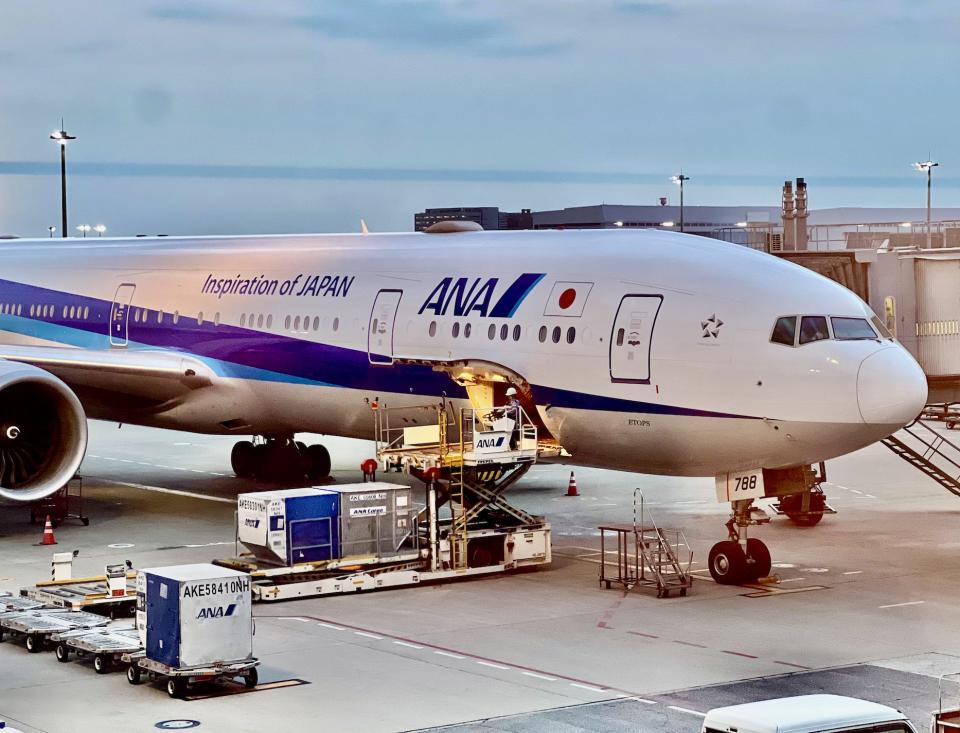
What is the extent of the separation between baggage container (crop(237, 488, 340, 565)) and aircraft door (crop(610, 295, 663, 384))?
3980 millimetres

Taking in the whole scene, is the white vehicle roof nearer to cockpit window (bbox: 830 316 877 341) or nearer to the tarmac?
the tarmac

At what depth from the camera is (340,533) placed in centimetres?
2047

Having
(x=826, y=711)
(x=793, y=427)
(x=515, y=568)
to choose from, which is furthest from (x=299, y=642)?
(x=826, y=711)

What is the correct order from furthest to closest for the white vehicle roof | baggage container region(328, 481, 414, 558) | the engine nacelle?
the engine nacelle → baggage container region(328, 481, 414, 558) → the white vehicle roof

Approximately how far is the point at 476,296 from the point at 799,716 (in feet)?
42.5

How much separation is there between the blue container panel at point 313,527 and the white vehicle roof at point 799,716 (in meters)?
10.4

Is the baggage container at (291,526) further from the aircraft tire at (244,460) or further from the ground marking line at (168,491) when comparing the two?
the aircraft tire at (244,460)

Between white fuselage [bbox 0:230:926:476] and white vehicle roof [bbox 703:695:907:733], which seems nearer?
white vehicle roof [bbox 703:695:907:733]

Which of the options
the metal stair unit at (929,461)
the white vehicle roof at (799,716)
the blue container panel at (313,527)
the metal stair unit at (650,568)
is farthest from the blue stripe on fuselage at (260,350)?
the white vehicle roof at (799,716)

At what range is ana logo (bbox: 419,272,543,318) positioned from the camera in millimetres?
21672

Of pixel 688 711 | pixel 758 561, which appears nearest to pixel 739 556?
pixel 758 561

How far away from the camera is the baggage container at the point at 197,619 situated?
14.9 meters

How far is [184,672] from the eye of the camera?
1473 cm

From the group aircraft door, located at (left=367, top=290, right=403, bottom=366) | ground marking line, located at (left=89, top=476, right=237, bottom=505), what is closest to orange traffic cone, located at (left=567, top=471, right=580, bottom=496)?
ground marking line, located at (left=89, top=476, right=237, bottom=505)
